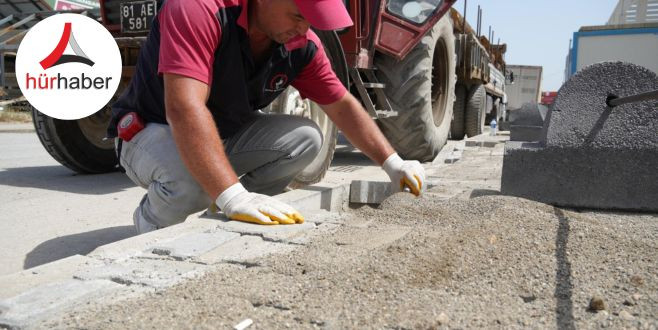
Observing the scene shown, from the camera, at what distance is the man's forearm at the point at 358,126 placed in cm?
288

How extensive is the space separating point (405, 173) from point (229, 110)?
3.07 ft

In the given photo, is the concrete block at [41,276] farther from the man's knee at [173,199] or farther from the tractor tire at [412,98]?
Answer: the tractor tire at [412,98]

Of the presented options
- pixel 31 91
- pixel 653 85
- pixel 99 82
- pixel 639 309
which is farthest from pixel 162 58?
pixel 31 91

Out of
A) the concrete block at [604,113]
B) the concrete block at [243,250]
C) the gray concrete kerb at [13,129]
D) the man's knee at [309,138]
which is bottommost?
the gray concrete kerb at [13,129]

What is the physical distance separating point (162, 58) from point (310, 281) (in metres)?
1.08

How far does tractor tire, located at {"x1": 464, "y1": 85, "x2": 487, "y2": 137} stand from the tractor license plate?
6868 mm

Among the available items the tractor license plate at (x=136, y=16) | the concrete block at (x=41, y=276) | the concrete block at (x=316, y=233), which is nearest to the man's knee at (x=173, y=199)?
the concrete block at (x=316, y=233)

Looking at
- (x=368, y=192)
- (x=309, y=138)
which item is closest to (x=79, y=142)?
(x=309, y=138)

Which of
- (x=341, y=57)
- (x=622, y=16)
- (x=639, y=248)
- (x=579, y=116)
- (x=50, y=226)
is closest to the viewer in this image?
(x=639, y=248)

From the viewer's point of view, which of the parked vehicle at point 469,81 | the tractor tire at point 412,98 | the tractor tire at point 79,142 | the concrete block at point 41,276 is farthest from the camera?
the parked vehicle at point 469,81

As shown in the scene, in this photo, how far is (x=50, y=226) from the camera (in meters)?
3.03

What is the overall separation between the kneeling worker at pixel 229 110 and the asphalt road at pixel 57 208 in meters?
0.45

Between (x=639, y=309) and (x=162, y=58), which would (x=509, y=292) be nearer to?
(x=639, y=309)

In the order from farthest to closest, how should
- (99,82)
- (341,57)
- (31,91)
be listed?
1. (31,91)
2. (99,82)
3. (341,57)
